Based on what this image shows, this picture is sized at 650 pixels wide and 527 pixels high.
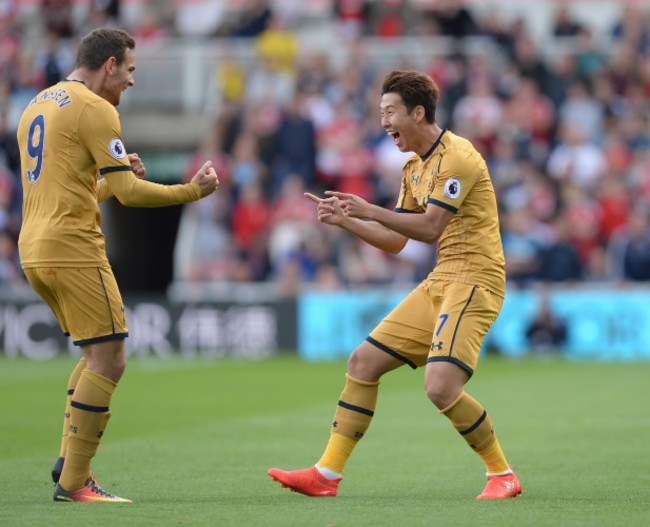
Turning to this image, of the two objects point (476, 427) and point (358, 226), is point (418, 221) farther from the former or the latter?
point (476, 427)

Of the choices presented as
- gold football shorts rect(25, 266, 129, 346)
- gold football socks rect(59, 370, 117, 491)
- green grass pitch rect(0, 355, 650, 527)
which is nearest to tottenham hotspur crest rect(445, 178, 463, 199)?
green grass pitch rect(0, 355, 650, 527)

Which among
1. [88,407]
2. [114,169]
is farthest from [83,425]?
[114,169]

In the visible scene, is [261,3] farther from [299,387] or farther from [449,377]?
[449,377]

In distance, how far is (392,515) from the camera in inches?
238

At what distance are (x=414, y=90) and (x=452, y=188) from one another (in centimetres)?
65

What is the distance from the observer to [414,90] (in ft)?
22.8

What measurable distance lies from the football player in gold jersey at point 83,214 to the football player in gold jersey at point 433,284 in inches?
41.5

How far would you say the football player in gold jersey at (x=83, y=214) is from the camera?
6.48 metres

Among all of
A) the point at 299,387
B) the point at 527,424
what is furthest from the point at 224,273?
the point at 527,424

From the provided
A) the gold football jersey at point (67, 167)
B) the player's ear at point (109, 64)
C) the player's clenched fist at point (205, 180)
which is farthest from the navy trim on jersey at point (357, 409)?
the player's ear at point (109, 64)

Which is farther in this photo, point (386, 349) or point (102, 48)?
point (386, 349)

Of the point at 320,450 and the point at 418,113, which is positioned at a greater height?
the point at 418,113

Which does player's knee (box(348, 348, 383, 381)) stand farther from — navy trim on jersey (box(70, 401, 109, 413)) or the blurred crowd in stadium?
the blurred crowd in stadium

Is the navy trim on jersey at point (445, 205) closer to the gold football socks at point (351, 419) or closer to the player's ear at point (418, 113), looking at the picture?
the player's ear at point (418, 113)
